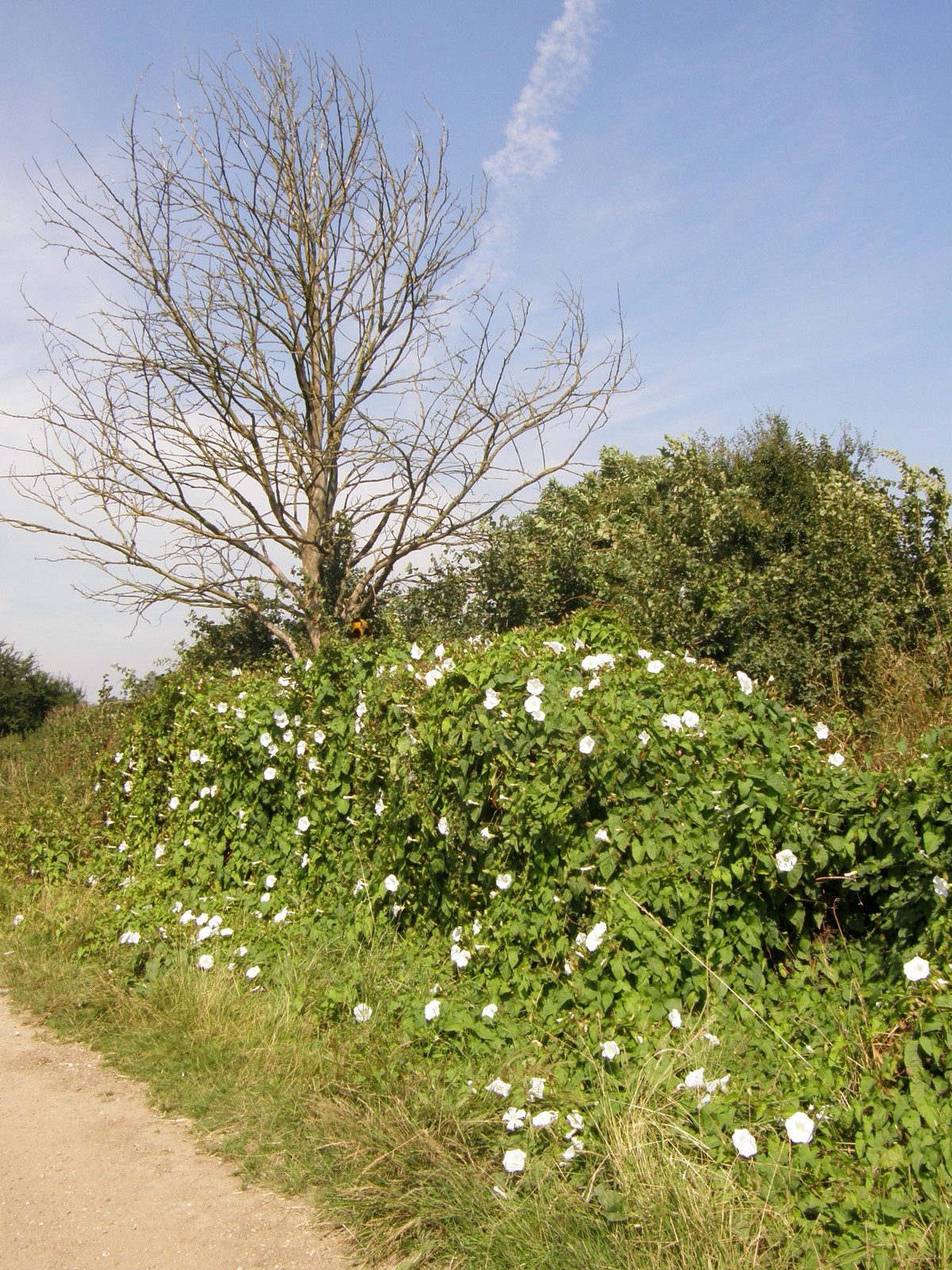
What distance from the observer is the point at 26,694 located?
1691 cm

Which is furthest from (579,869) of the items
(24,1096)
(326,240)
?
(326,240)

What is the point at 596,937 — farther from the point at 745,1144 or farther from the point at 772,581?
the point at 772,581

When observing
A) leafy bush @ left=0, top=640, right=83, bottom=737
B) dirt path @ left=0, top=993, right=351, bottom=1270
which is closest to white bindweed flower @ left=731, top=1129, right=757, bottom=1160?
dirt path @ left=0, top=993, right=351, bottom=1270

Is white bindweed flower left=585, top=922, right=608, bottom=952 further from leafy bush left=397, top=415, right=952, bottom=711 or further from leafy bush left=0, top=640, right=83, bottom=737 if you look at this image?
leafy bush left=0, top=640, right=83, bottom=737

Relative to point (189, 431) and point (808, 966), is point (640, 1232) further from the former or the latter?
point (189, 431)

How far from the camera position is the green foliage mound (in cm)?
284

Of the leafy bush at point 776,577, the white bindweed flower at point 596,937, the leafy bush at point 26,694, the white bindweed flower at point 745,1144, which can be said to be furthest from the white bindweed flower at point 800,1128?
the leafy bush at point 26,694

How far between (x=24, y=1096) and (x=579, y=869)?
2.63 metres

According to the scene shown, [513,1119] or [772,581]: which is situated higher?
[772,581]

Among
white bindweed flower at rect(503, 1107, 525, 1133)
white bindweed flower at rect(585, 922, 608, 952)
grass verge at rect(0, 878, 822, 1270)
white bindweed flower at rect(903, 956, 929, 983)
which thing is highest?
white bindweed flower at rect(903, 956, 929, 983)

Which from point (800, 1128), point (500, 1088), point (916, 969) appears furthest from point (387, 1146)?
point (916, 969)

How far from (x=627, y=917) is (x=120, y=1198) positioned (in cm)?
201

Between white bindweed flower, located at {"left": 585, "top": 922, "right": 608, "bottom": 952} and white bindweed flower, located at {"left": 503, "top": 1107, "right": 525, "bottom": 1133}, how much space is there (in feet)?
2.10

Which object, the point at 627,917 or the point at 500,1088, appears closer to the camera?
the point at 500,1088
